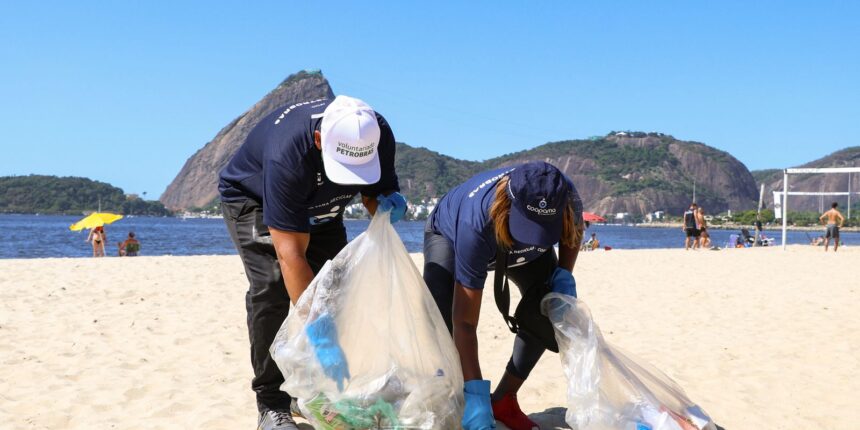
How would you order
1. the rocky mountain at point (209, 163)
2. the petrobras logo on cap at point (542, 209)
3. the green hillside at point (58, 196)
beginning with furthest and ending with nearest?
the rocky mountain at point (209, 163), the green hillside at point (58, 196), the petrobras logo on cap at point (542, 209)

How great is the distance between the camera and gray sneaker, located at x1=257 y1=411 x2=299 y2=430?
9.36 ft

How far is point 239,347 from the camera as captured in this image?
4.89m

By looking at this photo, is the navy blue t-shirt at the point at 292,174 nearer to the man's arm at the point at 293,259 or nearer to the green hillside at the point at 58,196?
the man's arm at the point at 293,259

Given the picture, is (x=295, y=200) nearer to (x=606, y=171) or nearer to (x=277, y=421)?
(x=277, y=421)

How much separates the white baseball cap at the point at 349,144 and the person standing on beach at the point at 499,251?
1.49 ft

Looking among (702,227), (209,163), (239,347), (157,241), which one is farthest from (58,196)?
(239,347)

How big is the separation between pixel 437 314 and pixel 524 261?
0.43m

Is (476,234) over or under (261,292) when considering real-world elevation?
over

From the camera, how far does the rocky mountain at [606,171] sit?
488ft

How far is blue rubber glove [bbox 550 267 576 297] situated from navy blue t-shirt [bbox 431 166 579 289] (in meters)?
0.11

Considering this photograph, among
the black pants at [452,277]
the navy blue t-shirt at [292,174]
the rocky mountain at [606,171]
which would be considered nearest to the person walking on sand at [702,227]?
the black pants at [452,277]

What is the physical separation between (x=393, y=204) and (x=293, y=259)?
21.1 inches

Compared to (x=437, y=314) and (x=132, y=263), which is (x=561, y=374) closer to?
(x=437, y=314)

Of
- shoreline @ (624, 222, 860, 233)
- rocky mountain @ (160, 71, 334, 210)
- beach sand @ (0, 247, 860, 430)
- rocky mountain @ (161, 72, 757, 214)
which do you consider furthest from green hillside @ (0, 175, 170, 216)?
beach sand @ (0, 247, 860, 430)
